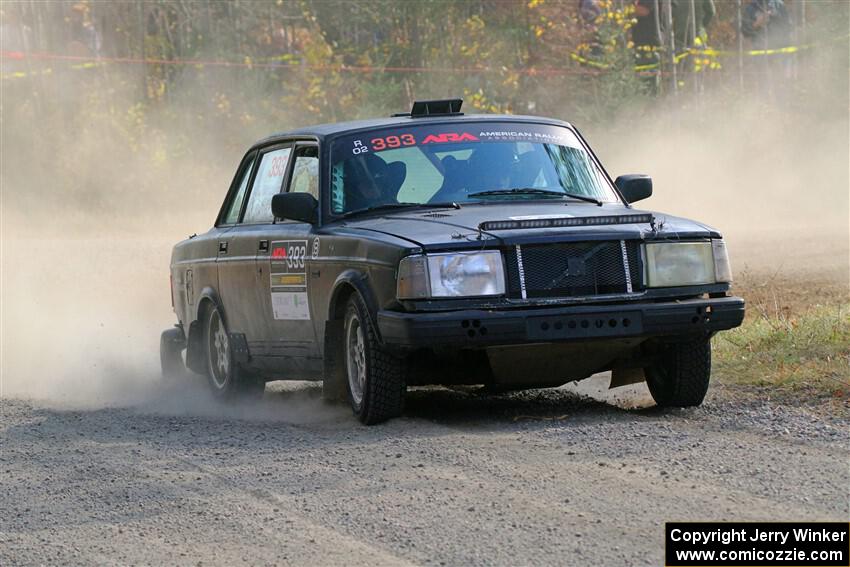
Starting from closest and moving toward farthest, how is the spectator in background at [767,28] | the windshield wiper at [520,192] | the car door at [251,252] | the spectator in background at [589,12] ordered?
the windshield wiper at [520,192] → the car door at [251,252] → the spectator in background at [589,12] → the spectator in background at [767,28]

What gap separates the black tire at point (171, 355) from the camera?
11500mm

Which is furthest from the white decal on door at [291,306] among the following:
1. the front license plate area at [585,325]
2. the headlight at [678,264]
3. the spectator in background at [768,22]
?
the spectator in background at [768,22]

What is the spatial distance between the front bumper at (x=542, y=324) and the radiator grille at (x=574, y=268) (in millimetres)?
106

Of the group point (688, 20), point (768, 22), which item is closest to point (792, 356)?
point (688, 20)

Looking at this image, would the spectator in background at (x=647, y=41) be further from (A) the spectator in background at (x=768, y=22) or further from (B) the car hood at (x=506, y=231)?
(B) the car hood at (x=506, y=231)

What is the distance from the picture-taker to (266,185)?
996 centimetres

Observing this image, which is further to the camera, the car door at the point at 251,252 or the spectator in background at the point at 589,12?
the spectator in background at the point at 589,12

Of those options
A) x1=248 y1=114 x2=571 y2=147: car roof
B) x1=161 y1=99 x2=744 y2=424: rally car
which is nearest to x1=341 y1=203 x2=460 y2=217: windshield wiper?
x1=161 y1=99 x2=744 y2=424: rally car

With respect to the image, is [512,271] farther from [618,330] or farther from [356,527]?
[356,527]

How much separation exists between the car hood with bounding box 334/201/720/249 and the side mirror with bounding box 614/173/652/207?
58 cm

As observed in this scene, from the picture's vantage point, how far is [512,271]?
24.3ft

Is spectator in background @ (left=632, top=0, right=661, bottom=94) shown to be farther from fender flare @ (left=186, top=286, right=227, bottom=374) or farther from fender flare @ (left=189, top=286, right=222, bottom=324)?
fender flare @ (left=189, top=286, right=222, bottom=324)

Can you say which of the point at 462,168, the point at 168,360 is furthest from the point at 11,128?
the point at 462,168

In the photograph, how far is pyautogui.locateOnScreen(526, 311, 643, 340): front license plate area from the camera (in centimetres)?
734
